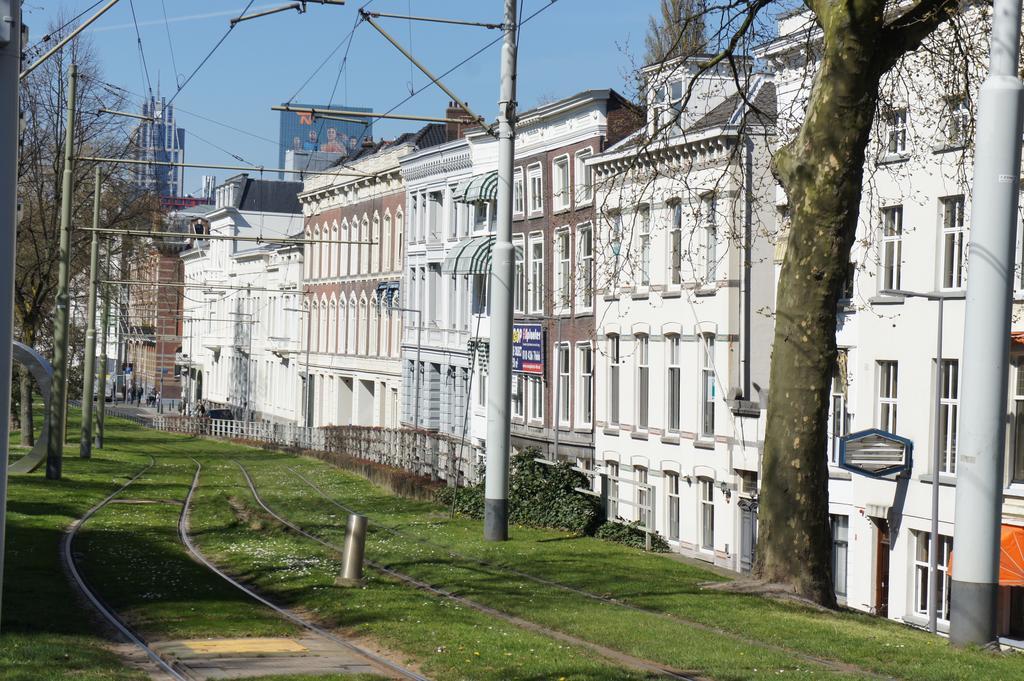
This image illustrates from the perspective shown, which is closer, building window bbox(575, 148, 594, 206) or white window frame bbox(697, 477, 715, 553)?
white window frame bbox(697, 477, 715, 553)

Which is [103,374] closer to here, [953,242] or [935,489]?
[953,242]

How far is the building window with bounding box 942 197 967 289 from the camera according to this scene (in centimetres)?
2866

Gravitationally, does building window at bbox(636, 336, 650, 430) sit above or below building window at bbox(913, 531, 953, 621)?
above

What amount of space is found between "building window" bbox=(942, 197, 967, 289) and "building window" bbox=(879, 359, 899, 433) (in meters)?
2.55

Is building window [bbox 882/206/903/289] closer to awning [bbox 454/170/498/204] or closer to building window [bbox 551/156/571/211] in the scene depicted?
building window [bbox 551/156/571/211]

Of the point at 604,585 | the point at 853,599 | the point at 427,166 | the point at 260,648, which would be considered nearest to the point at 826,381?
the point at 604,585

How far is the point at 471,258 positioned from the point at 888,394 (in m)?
22.2

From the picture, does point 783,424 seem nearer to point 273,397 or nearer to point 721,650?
point 721,650

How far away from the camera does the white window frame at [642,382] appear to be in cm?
3991

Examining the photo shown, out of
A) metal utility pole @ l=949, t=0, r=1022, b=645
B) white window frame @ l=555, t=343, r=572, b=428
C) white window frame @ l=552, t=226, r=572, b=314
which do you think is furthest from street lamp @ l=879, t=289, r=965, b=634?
white window frame @ l=555, t=343, r=572, b=428

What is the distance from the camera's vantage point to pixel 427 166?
60250 mm

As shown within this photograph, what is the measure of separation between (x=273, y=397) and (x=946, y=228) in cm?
6425

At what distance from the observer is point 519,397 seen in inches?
1913

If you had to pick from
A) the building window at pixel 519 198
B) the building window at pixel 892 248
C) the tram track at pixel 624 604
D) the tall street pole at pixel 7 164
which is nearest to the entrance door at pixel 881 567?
the building window at pixel 892 248
